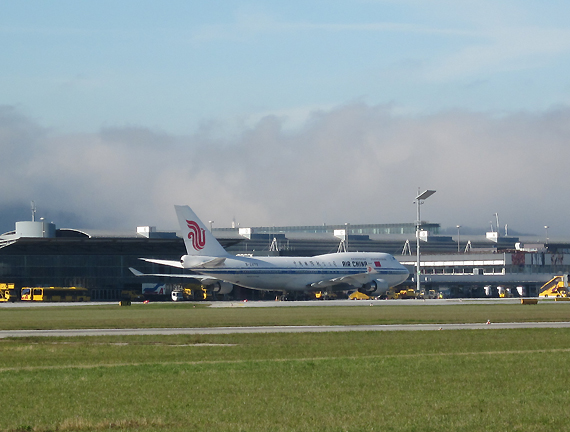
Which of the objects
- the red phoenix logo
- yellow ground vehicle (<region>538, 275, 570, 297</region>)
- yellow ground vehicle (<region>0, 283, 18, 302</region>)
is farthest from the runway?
yellow ground vehicle (<region>538, 275, 570, 297</region>)

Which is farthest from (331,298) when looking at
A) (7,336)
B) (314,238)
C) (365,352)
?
(365,352)

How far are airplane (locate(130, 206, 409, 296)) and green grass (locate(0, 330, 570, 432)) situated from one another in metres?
67.2

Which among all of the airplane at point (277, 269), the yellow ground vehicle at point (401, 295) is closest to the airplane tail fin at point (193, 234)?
the airplane at point (277, 269)

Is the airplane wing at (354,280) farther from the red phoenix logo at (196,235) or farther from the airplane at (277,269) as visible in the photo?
the red phoenix logo at (196,235)

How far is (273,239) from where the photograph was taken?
173m

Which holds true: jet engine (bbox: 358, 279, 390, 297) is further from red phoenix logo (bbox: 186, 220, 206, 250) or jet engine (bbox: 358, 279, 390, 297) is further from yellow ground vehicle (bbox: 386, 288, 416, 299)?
red phoenix logo (bbox: 186, 220, 206, 250)

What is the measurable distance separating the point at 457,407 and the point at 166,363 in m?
12.0

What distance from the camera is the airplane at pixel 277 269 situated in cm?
10119

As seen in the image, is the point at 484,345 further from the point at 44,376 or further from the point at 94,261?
the point at 94,261

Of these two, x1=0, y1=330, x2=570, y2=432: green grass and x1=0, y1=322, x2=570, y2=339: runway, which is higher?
x1=0, y1=322, x2=570, y2=339: runway

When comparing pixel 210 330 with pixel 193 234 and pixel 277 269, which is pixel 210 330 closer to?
pixel 193 234

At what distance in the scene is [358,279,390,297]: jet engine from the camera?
393 feet

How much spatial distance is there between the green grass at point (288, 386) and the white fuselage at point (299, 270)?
68902mm

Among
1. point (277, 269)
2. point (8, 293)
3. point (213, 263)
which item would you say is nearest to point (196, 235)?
point (213, 263)
